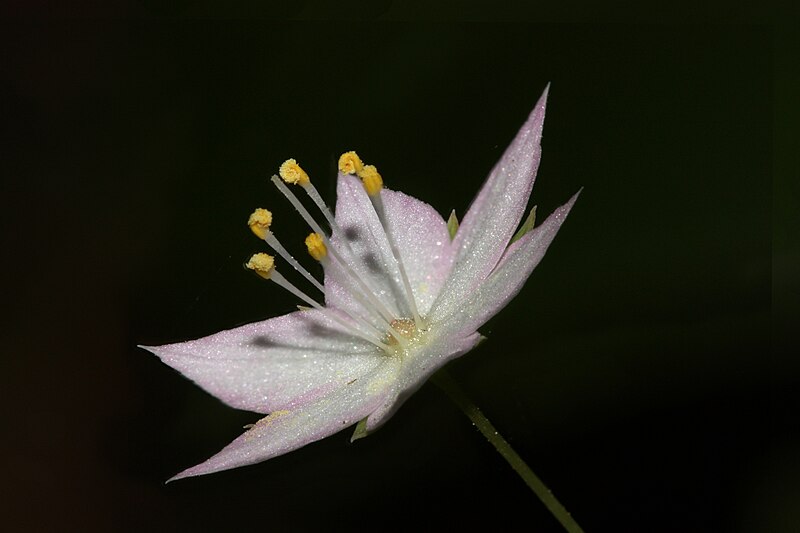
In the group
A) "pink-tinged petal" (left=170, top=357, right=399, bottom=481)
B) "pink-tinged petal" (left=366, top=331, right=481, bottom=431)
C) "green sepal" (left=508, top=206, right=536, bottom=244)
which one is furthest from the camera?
"green sepal" (left=508, top=206, right=536, bottom=244)

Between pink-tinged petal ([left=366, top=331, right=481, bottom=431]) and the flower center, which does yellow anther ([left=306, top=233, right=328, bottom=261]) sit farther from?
pink-tinged petal ([left=366, top=331, right=481, bottom=431])

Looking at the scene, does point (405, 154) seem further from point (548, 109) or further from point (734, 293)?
point (734, 293)

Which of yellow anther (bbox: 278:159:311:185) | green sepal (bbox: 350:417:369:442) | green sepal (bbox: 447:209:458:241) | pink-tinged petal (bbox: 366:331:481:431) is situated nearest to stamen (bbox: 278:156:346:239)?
yellow anther (bbox: 278:159:311:185)

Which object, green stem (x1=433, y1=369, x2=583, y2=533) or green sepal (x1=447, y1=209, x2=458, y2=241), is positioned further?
green sepal (x1=447, y1=209, x2=458, y2=241)

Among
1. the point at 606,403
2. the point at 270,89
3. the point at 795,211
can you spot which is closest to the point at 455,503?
the point at 606,403

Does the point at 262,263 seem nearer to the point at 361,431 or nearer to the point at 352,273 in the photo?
the point at 352,273

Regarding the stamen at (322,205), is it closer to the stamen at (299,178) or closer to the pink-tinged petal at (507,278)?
the stamen at (299,178)
